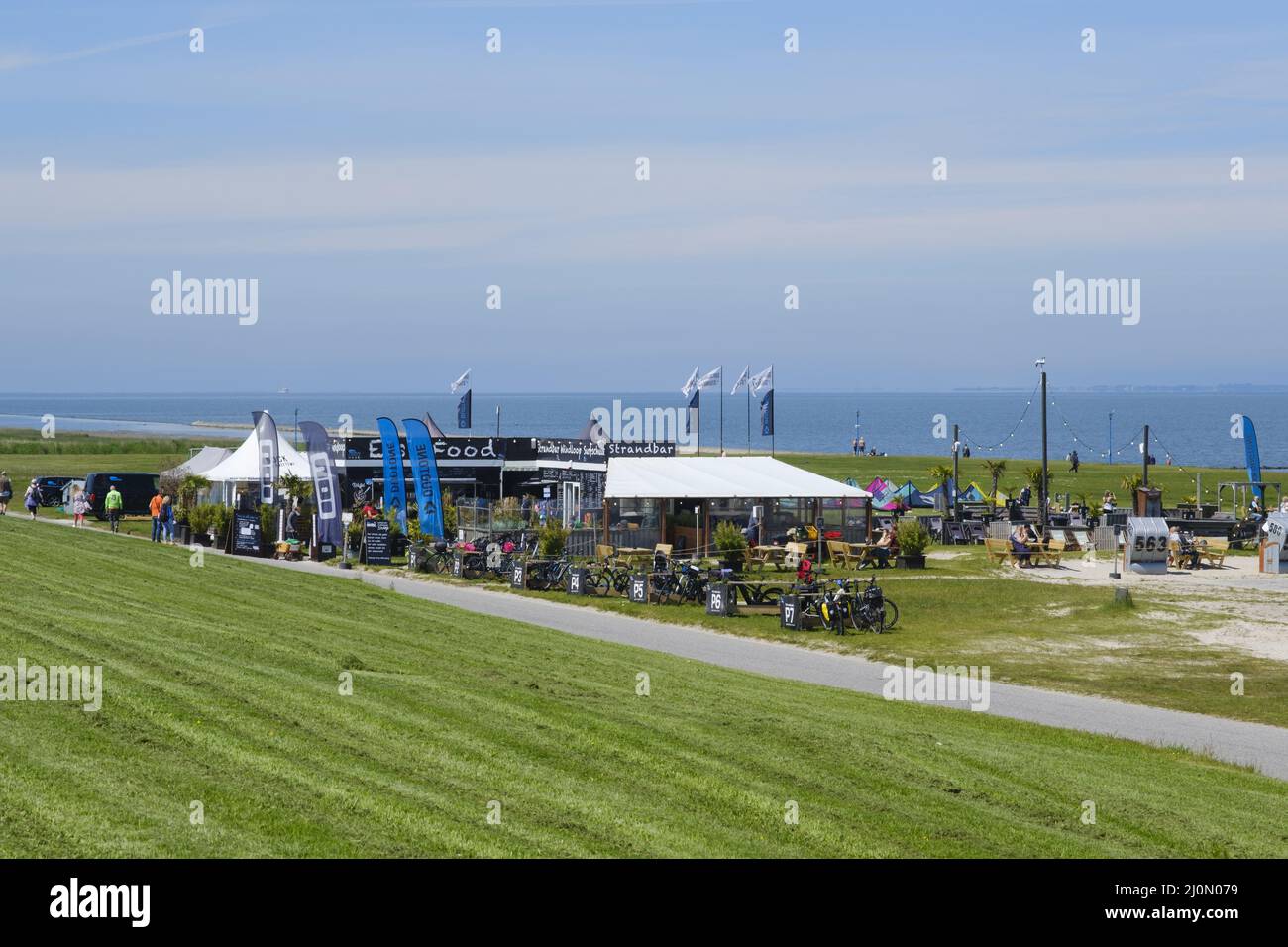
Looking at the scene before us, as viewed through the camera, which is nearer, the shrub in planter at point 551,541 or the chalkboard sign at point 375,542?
the shrub in planter at point 551,541

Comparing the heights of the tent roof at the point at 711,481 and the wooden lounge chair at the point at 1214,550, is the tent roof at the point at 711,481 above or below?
above

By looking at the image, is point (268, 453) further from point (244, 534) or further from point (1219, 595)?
point (1219, 595)

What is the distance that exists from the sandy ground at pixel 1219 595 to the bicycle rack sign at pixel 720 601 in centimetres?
775

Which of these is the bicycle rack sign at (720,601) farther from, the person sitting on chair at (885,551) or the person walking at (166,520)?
the person walking at (166,520)

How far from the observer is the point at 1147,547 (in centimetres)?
3278

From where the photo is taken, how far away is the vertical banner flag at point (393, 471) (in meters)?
38.7

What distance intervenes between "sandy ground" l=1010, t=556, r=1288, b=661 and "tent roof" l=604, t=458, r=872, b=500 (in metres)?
6.94

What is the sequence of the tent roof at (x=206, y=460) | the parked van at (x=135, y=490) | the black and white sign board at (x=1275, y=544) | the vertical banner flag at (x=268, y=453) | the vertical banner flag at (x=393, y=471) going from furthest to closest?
the tent roof at (x=206, y=460)
the parked van at (x=135, y=490)
the vertical banner flag at (x=393, y=471)
the vertical banner flag at (x=268, y=453)
the black and white sign board at (x=1275, y=544)

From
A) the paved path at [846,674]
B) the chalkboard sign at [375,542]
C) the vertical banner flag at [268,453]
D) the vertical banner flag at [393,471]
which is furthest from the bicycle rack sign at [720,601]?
the vertical banner flag at [268,453]

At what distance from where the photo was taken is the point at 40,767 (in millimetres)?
8938

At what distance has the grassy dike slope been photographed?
8.52 meters

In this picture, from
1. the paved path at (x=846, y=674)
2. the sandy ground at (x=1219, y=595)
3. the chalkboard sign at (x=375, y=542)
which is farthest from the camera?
the chalkboard sign at (x=375, y=542)

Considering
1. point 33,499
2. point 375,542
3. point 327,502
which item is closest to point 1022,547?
point 375,542

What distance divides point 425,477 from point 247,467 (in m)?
7.40
